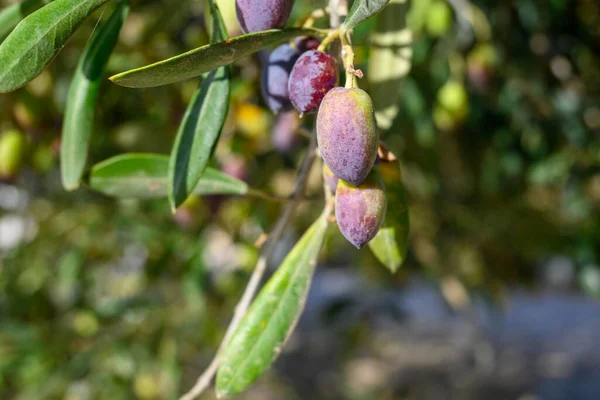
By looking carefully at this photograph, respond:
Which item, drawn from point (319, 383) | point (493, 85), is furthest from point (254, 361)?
point (319, 383)

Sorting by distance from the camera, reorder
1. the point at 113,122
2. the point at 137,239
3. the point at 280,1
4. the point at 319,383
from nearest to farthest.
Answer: the point at 280,1 < the point at 113,122 < the point at 137,239 < the point at 319,383

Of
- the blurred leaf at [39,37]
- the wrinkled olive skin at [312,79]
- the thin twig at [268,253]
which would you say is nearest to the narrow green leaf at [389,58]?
the thin twig at [268,253]

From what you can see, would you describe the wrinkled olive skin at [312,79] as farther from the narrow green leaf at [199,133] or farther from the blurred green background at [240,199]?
the blurred green background at [240,199]

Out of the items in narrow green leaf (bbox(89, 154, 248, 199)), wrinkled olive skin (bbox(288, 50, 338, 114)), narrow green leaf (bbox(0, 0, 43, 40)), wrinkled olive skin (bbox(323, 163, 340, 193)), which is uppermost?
narrow green leaf (bbox(0, 0, 43, 40))

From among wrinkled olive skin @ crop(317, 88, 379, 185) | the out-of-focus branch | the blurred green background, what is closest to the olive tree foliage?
wrinkled olive skin @ crop(317, 88, 379, 185)

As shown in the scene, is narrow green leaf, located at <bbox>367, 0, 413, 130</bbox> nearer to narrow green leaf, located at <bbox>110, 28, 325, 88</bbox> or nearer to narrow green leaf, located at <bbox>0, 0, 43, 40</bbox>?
narrow green leaf, located at <bbox>110, 28, 325, 88</bbox>

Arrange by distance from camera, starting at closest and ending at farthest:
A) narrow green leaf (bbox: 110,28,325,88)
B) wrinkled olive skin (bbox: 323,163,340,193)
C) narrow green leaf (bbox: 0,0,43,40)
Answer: narrow green leaf (bbox: 110,28,325,88)
wrinkled olive skin (bbox: 323,163,340,193)
narrow green leaf (bbox: 0,0,43,40)

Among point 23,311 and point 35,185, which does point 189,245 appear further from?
point 35,185
